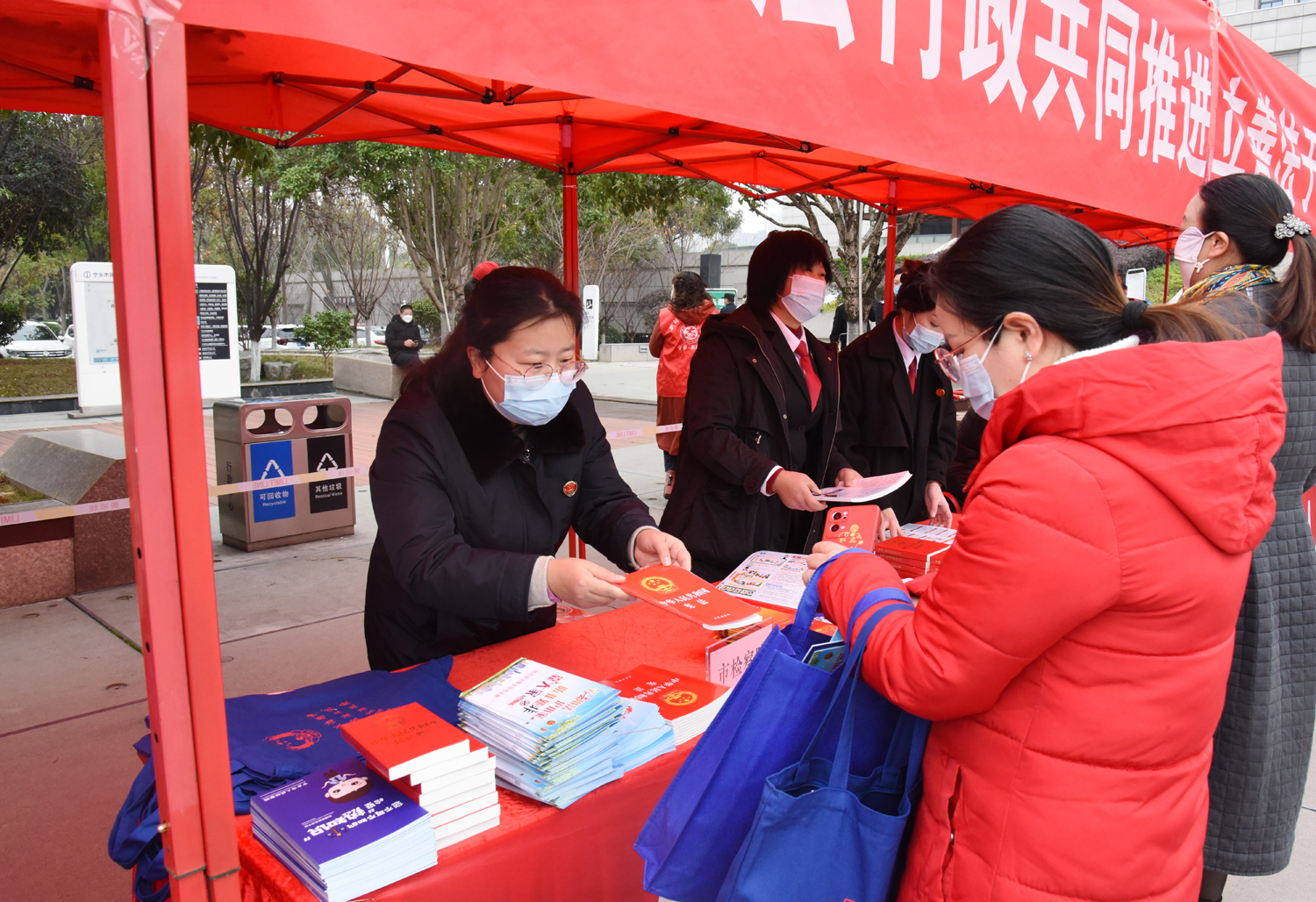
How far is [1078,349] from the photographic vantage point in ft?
4.30

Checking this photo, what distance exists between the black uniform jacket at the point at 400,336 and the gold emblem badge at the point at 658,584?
1090cm

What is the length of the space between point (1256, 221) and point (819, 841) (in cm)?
209

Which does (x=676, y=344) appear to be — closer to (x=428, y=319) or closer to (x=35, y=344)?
(x=428, y=319)

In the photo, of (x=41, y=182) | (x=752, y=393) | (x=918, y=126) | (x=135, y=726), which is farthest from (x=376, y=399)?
(x=918, y=126)

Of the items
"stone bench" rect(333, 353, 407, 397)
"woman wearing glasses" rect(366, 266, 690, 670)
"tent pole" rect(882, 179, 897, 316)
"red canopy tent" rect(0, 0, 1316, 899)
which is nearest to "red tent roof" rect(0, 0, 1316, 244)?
"red canopy tent" rect(0, 0, 1316, 899)

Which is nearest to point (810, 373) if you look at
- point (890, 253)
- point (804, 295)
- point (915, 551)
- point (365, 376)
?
point (804, 295)

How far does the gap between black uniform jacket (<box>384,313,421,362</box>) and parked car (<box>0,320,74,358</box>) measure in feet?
53.6

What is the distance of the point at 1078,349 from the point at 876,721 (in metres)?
0.64

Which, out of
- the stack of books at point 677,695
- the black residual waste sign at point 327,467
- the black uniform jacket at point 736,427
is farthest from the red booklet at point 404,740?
the black residual waste sign at point 327,467

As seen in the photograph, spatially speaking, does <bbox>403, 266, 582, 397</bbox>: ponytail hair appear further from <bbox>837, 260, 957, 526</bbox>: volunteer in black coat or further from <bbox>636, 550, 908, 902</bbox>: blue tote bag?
<bbox>837, 260, 957, 526</bbox>: volunteer in black coat

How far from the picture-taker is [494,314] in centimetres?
203

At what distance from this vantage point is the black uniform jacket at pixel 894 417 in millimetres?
3441

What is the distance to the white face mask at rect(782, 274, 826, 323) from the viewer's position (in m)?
3.02

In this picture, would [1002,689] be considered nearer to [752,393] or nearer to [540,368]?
[540,368]
